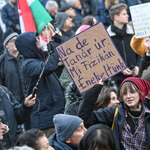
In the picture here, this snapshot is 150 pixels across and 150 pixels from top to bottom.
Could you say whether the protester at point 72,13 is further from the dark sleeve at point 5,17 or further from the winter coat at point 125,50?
the winter coat at point 125,50

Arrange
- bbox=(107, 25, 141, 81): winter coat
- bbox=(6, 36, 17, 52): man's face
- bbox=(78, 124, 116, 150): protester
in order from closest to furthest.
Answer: bbox=(78, 124, 116, 150): protester < bbox=(107, 25, 141, 81): winter coat < bbox=(6, 36, 17, 52): man's face

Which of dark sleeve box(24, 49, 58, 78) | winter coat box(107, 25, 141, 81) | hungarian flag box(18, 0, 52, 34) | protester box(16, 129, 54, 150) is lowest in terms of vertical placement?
winter coat box(107, 25, 141, 81)

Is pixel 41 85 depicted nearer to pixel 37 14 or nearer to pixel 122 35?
pixel 37 14

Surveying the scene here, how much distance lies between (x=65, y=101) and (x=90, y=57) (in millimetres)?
1168

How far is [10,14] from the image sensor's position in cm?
880

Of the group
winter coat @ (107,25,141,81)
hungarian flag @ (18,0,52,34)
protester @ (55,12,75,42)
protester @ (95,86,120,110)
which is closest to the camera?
protester @ (95,86,120,110)

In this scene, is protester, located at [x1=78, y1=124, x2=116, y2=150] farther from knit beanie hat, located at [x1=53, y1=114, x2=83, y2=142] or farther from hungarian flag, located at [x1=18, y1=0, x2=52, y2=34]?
hungarian flag, located at [x1=18, y1=0, x2=52, y2=34]

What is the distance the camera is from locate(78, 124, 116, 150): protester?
104 inches

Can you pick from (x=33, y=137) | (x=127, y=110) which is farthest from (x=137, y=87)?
(x=33, y=137)

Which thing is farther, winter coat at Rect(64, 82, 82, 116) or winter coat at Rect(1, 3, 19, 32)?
winter coat at Rect(1, 3, 19, 32)

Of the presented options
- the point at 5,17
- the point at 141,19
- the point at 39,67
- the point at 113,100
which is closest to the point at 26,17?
the point at 39,67

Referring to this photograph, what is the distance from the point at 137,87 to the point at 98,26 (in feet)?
3.09

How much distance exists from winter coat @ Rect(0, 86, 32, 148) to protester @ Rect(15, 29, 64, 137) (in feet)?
1.29

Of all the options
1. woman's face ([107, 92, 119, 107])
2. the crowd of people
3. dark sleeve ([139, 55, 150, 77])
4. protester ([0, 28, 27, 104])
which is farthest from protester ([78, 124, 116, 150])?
protester ([0, 28, 27, 104])
